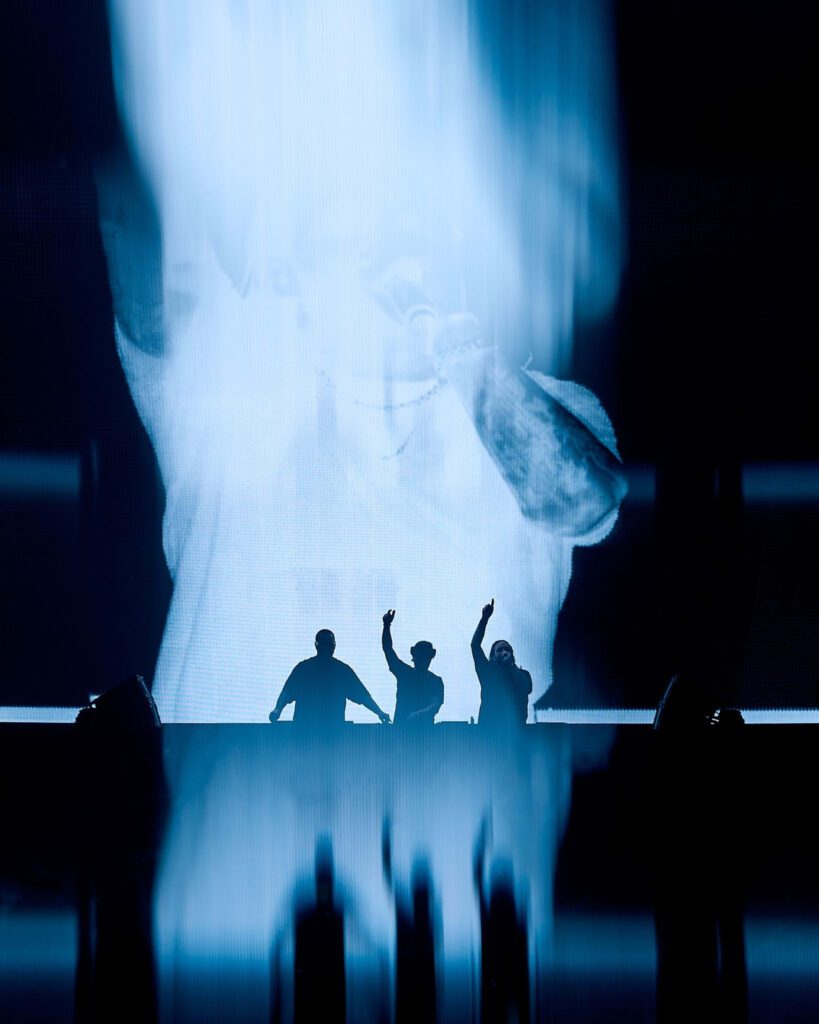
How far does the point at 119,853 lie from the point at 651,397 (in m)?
3.69

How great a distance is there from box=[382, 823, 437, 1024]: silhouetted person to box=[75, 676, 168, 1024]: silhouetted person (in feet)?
1.15

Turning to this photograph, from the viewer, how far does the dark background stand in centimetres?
467

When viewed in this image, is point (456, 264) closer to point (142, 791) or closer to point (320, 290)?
point (320, 290)

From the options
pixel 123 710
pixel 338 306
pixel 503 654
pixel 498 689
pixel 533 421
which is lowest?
pixel 123 710

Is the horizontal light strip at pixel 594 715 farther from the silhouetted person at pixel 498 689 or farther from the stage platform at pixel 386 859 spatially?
the stage platform at pixel 386 859

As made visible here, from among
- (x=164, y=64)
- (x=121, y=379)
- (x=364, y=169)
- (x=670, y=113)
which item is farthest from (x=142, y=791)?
(x=670, y=113)

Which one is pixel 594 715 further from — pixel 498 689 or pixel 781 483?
pixel 498 689

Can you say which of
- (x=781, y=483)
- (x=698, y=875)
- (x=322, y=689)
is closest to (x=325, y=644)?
(x=322, y=689)

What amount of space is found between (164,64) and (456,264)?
1.66m

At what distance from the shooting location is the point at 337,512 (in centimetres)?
470

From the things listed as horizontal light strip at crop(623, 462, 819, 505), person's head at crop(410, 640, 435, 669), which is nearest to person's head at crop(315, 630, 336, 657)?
person's head at crop(410, 640, 435, 669)

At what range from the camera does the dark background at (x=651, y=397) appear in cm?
467

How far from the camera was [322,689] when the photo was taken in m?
3.37

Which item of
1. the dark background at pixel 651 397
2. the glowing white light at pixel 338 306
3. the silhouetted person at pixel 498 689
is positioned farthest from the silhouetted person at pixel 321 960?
the dark background at pixel 651 397
